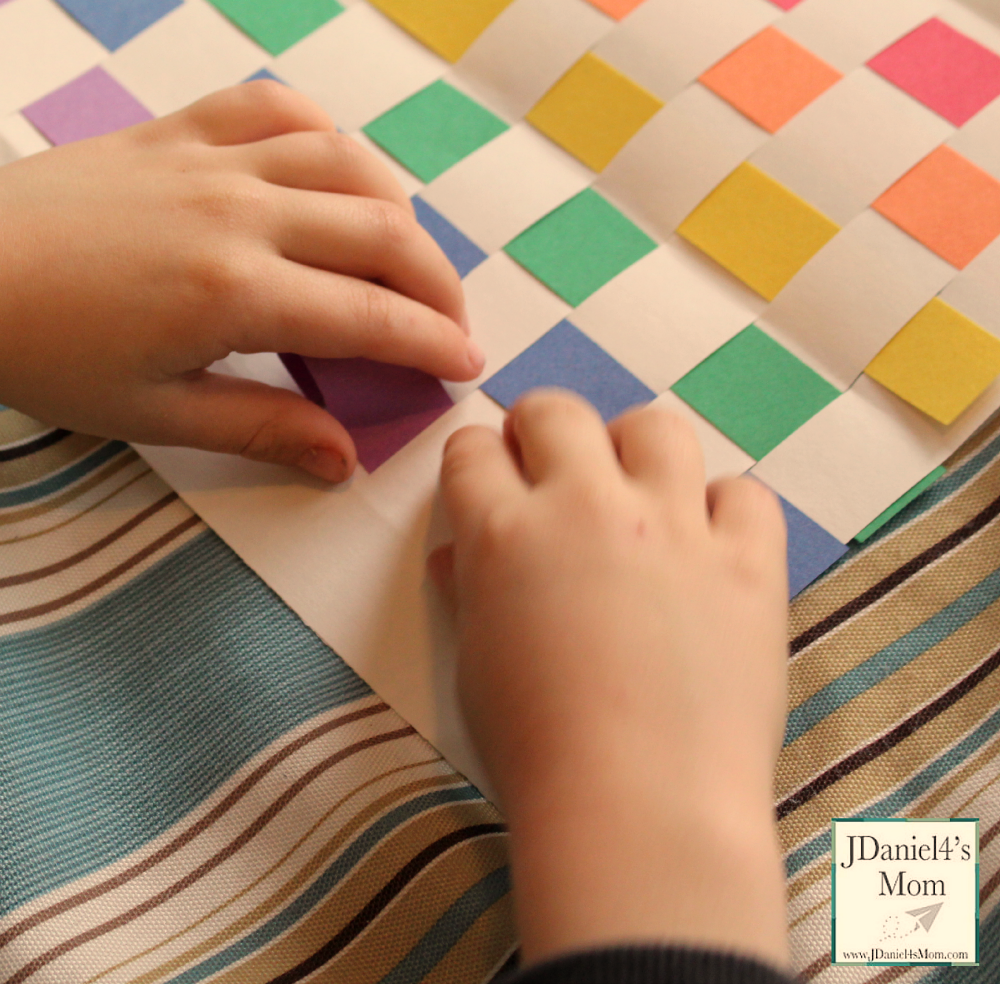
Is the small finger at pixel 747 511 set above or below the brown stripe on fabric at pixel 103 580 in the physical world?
below

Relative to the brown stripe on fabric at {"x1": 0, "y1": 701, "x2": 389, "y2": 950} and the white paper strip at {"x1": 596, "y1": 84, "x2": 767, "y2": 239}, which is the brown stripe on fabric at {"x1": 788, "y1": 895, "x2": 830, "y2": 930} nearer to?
the brown stripe on fabric at {"x1": 0, "y1": 701, "x2": 389, "y2": 950}

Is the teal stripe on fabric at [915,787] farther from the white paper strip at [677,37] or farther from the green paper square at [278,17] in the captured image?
the green paper square at [278,17]

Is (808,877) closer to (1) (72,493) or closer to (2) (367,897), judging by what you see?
(2) (367,897)

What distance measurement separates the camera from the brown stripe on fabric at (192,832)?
0.35m

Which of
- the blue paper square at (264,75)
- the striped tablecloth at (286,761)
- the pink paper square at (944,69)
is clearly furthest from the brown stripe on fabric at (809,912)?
the blue paper square at (264,75)

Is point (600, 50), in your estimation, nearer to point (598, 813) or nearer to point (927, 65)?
point (927, 65)

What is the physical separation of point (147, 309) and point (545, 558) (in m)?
0.23

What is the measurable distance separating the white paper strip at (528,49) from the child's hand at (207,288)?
129 millimetres

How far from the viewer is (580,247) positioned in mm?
494

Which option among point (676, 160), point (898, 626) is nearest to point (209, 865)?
point (898, 626)

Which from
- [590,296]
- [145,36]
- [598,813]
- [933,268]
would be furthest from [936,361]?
[145,36]

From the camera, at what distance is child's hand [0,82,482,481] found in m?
0.41

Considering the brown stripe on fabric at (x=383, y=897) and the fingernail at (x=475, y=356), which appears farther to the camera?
the fingernail at (x=475, y=356)

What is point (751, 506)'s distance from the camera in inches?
15.4
